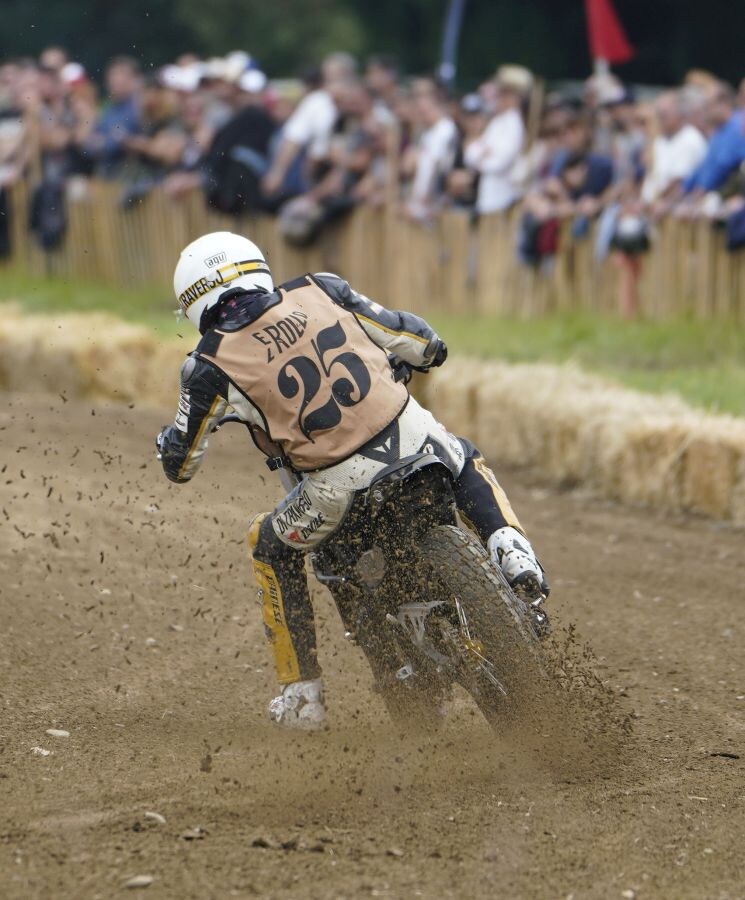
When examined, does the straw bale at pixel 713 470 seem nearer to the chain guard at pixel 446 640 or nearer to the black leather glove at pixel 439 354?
the black leather glove at pixel 439 354

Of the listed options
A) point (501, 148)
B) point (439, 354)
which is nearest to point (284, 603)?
point (439, 354)

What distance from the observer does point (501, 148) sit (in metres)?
13.3

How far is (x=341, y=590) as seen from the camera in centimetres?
554

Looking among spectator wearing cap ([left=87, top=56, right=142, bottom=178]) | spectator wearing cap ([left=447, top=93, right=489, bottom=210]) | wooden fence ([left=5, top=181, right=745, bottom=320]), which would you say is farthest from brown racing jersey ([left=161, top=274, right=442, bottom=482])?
spectator wearing cap ([left=87, top=56, right=142, bottom=178])

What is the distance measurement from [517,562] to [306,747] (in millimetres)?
1040

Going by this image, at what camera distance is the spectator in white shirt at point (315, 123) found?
14438 mm

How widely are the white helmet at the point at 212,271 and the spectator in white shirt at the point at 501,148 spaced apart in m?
8.19

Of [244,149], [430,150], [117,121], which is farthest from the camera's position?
[117,121]

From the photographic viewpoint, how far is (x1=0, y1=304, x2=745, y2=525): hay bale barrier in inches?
364

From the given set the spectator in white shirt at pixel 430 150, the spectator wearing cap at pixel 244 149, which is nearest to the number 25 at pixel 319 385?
the spectator in white shirt at pixel 430 150

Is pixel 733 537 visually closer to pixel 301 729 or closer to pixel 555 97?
pixel 301 729

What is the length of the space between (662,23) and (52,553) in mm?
25227

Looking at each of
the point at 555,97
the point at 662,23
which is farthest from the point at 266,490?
the point at 662,23

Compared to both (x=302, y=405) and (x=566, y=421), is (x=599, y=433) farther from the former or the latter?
(x=302, y=405)
